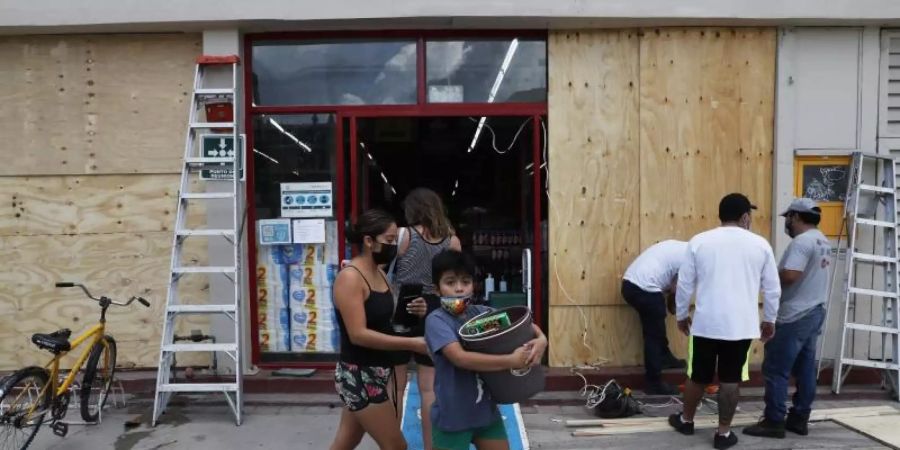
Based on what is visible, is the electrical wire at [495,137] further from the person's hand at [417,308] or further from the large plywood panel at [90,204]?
the person's hand at [417,308]

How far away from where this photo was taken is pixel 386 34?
6.62 metres

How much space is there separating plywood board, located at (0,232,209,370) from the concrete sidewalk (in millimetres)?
1048

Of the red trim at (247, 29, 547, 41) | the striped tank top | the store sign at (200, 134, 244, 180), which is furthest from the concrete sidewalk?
the red trim at (247, 29, 547, 41)

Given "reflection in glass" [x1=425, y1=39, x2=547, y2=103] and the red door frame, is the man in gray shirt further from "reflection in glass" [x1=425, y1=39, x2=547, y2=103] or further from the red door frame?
"reflection in glass" [x1=425, y1=39, x2=547, y2=103]

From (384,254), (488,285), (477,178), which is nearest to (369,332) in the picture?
(384,254)

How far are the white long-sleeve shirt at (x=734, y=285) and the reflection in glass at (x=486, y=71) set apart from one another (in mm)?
2474

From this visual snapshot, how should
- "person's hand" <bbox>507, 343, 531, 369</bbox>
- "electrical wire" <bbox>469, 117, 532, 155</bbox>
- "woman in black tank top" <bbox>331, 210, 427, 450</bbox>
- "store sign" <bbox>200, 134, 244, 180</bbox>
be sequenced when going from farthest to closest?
"electrical wire" <bbox>469, 117, 532, 155</bbox> → "store sign" <bbox>200, 134, 244, 180</bbox> → "woman in black tank top" <bbox>331, 210, 427, 450</bbox> → "person's hand" <bbox>507, 343, 531, 369</bbox>

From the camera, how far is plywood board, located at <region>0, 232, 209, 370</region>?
6551 mm

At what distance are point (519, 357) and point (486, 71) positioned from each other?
4.17 meters

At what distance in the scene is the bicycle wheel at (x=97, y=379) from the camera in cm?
548

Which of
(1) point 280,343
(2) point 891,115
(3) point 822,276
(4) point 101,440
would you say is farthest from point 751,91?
(4) point 101,440

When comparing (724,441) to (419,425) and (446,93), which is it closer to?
(419,425)

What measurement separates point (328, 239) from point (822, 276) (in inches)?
172

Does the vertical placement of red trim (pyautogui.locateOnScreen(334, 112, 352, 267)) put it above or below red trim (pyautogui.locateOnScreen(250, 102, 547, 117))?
below
